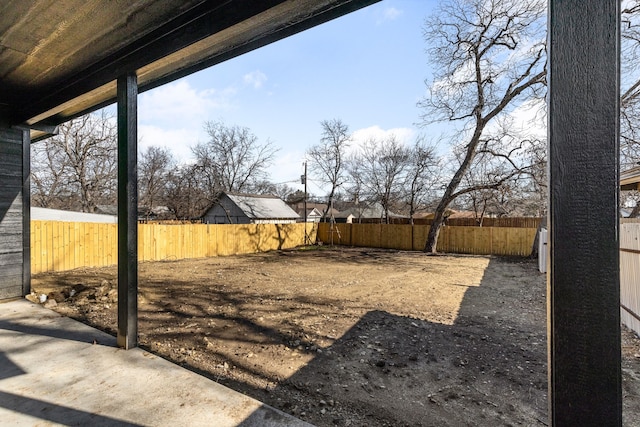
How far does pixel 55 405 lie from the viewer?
190 cm

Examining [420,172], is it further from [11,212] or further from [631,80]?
[11,212]

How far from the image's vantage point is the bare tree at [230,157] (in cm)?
2256

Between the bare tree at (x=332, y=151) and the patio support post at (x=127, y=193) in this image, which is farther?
the bare tree at (x=332, y=151)

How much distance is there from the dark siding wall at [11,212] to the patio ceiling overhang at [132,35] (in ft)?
4.42

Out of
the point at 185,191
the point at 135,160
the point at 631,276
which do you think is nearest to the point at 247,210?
the point at 185,191

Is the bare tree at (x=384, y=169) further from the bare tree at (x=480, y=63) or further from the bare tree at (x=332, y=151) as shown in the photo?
the bare tree at (x=480, y=63)

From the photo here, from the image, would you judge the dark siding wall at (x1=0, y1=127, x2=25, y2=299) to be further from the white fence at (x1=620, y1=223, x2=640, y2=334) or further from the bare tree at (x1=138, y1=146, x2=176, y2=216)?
the bare tree at (x1=138, y1=146, x2=176, y2=216)

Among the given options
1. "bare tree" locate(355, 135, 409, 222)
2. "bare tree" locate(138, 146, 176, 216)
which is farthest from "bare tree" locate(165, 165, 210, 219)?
"bare tree" locate(355, 135, 409, 222)

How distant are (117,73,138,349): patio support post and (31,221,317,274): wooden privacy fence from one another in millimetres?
6740

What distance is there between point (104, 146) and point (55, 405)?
17854mm

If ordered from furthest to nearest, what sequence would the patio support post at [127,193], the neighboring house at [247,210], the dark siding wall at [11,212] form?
the neighboring house at [247,210], the dark siding wall at [11,212], the patio support post at [127,193]

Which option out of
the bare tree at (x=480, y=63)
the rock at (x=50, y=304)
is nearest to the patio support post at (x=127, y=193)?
the rock at (x=50, y=304)

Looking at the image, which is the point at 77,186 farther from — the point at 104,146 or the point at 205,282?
the point at 205,282

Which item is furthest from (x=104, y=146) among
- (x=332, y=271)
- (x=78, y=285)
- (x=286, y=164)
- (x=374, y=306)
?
(x=374, y=306)
